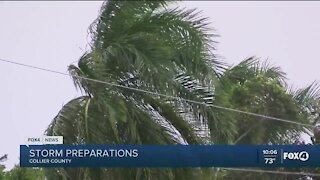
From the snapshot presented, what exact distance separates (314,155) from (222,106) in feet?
5.41

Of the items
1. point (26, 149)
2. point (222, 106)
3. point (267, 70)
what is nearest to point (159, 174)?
point (222, 106)

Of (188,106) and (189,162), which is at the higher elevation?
(188,106)

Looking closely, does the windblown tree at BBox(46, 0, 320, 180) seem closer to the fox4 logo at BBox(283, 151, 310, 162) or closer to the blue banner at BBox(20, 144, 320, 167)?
the blue banner at BBox(20, 144, 320, 167)

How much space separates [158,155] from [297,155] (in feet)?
7.27

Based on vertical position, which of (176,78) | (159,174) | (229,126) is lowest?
(159,174)

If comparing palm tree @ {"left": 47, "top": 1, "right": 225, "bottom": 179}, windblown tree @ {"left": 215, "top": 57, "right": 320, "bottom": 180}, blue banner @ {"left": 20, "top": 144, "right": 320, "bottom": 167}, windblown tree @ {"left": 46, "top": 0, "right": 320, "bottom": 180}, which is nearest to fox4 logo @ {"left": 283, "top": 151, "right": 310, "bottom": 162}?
blue banner @ {"left": 20, "top": 144, "right": 320, "bottom": 167}

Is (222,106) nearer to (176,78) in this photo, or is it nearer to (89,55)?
(176,78)

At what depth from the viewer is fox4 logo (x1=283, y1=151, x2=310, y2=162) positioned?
1074cm

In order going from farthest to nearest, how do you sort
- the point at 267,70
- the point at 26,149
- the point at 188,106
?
the point at 267,70 → the point at 188,106 → the point at 26,149

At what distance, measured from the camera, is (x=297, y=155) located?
1077 centimetres

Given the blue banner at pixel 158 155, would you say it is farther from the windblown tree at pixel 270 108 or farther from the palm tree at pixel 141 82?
the windblown tree at pixel 270 108

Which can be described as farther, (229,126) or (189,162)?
(229,126)

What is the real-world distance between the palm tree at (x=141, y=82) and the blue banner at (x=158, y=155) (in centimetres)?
37

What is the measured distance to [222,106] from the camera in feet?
36.5
